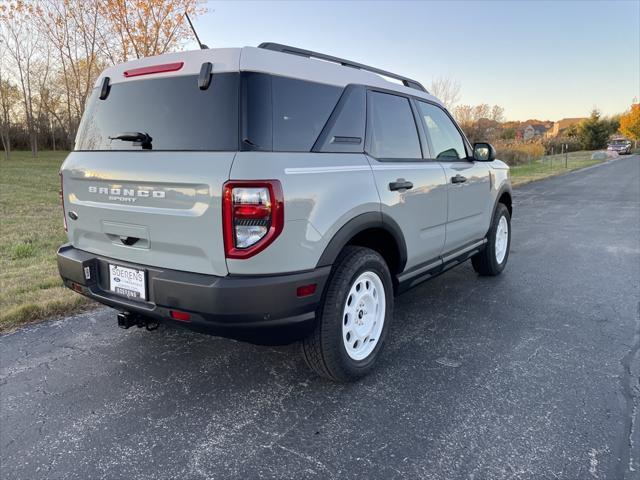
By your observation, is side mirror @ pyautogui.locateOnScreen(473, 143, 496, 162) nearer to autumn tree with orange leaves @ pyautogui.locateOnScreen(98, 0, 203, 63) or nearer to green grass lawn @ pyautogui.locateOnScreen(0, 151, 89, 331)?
green grass lawn @ pyautogui.locateOnScreen(0, 151, 89, 331)

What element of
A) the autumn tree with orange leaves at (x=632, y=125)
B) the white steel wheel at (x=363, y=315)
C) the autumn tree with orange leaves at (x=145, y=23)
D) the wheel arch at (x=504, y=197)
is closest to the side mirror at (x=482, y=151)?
the wheel arch at (x=504, y=197)

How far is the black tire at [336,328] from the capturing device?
2707mm

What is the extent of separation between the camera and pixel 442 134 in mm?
4203

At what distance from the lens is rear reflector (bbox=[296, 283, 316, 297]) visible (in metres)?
2.46

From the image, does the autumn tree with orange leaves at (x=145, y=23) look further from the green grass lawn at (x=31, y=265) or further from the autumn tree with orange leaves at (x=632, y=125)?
the autumn tree with orange leaves at (x=632, y=125)

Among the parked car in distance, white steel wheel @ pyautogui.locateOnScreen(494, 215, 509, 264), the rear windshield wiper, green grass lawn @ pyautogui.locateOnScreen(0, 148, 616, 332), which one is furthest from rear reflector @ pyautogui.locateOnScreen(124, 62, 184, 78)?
the parked car in distance

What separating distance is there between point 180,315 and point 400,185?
172 cm

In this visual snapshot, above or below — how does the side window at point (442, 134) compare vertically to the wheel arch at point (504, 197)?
above

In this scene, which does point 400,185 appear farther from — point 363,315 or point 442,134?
point 442,134

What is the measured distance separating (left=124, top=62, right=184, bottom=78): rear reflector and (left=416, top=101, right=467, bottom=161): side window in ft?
6.85

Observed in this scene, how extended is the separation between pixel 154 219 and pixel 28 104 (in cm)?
3756

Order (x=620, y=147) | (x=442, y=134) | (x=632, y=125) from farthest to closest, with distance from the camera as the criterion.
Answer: (x=632, y=125) → (x=620, y=147) → (x=442, y=134)

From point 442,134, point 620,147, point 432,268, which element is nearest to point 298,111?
point 432,268

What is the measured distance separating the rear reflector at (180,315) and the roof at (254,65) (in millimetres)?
1327
